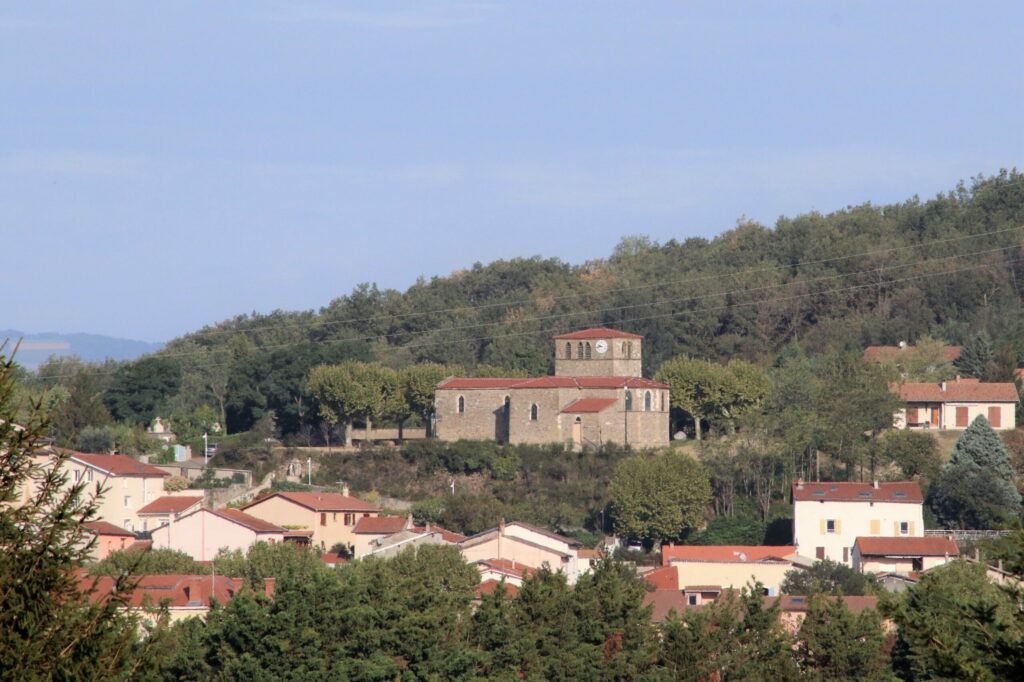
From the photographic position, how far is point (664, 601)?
48.4 metres

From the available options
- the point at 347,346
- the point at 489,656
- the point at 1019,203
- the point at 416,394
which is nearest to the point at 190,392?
the point at 347,346

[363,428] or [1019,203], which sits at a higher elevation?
[1019,203]

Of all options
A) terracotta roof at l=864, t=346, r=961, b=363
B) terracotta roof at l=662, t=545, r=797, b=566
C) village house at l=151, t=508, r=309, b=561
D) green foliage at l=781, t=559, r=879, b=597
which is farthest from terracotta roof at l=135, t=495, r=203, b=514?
terracotta roof at l=864, t=346, r=961, b=363

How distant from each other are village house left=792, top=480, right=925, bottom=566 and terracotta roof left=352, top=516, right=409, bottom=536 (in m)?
13.5

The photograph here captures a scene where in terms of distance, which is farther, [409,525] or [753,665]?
[409,525]

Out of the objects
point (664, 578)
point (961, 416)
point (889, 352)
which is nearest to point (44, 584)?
point (664, 578)

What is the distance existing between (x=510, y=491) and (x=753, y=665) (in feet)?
101

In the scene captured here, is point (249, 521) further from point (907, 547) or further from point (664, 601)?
point (907, 547)

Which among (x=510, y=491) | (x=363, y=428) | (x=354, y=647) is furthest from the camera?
(x=363, y=428)

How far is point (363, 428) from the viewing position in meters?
81.1

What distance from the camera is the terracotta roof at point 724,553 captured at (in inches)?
2190

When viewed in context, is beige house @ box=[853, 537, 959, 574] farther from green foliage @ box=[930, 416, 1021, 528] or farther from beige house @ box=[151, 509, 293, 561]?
beige house @ box=[151, 509, 293, 561]

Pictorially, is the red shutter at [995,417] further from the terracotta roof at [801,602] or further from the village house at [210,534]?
the village house at [210,534]

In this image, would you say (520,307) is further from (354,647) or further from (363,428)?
(354,647)
